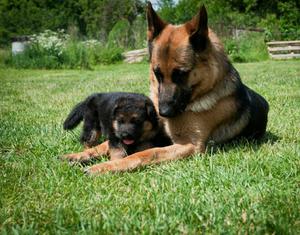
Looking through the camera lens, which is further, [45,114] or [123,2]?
[123,2]

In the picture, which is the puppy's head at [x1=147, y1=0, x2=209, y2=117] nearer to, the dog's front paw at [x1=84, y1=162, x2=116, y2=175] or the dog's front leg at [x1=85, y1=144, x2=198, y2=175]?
the dog's front leg at [x1=85, y1=144, x2=198, y2=175]

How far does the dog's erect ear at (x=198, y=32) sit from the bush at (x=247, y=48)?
1905 centimetres

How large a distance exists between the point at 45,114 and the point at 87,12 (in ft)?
169

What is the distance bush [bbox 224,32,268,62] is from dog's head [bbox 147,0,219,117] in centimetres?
1905

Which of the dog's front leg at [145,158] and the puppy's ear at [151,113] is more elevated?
the puppy's ear at [151,113]

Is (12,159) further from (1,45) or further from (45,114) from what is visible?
(1,45)

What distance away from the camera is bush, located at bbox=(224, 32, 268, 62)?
75.7 ft

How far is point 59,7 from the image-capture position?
56031mm

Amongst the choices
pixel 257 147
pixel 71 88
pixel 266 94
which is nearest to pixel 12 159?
pixel 257 147

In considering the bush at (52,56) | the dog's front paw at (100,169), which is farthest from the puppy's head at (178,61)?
the bush at (52,56)

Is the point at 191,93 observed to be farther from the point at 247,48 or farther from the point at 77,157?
the point at 247,48

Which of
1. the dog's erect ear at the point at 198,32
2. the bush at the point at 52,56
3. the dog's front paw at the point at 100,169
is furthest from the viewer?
the bush at the point at 52,56

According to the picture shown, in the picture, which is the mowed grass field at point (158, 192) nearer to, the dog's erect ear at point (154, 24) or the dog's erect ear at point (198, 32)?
the dog's erect ear at point (198, 32)

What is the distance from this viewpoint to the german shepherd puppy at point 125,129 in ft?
14.5
